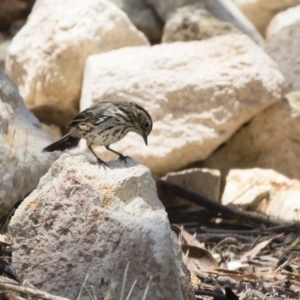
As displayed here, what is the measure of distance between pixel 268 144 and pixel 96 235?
4.12 metres

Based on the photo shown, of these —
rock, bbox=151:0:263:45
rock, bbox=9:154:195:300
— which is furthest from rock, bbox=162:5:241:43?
rock, bbox=9:154:195:300

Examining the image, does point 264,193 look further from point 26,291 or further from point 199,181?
point 26,291

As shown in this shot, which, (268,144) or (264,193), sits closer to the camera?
(264,193)

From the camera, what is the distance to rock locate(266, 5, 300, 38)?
8188 millimetres

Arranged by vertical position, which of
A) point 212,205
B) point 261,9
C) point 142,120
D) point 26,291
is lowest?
point 212,205

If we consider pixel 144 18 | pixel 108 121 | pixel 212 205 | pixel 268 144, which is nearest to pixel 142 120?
pixel 108 121

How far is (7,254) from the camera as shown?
388cm

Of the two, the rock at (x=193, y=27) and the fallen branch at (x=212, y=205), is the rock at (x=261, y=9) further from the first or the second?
the fallen branch at (x=212, y=205)

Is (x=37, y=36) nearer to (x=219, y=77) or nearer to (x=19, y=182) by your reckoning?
(x=219, y=77)

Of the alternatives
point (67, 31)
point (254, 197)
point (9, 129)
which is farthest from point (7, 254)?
point (67, 31)

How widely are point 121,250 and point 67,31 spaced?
4124 millimetres

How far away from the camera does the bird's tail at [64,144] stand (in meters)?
4.74

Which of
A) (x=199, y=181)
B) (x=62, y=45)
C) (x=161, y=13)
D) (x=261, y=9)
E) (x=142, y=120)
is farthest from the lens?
(x=261, y=9)

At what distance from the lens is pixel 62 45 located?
6848 millimetres
